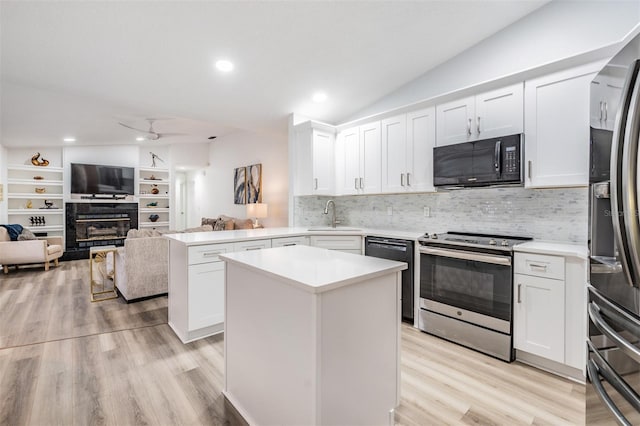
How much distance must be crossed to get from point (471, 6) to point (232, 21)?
2089mm

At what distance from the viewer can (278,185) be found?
20.2ft

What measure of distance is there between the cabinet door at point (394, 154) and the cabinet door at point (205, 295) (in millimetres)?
2088

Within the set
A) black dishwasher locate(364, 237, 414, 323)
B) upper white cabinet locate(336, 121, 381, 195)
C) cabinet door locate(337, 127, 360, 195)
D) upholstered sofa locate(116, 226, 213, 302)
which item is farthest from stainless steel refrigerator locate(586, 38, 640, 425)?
upholstered sofa locate(116, 226, 213, 302)

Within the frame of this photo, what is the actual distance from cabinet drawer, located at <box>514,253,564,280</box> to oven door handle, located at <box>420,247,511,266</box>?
8 cm

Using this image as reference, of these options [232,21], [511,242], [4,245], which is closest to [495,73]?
[511,242]

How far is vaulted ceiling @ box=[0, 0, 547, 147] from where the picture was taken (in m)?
2.51

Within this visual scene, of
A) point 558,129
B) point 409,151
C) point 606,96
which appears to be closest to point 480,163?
point 558,129

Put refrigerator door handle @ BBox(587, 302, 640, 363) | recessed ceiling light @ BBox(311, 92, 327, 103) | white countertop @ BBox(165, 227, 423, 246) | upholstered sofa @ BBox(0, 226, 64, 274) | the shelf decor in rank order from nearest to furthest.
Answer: refrigerator door handle @ BBox(587, 302, 640, 363) → white countertop @ BBox(165, 227, 423, 246) → recessed ceiling light @ BBox(311, 92, 327, 103) → upholstered sofa @ BBox(0, 226, 64, 274) → the shelf decor

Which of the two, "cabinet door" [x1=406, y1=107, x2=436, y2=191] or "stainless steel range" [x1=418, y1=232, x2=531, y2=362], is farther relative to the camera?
"cabinet door" [x1=406, y1=107, x2=436, y2=191]

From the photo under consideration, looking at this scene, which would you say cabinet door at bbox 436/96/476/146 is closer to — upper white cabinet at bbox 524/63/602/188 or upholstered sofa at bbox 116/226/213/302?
upper white cabinet at bbox 524/63/602/188

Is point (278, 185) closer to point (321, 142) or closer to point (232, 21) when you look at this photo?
point (321, 142)

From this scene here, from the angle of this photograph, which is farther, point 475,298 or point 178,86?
point 178,86

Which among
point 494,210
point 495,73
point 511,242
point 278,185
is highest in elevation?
point 495,73

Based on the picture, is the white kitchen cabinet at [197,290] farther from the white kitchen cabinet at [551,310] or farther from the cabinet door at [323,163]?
the white kitchen cabinet at [551,310]
